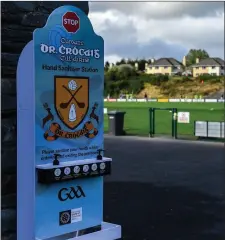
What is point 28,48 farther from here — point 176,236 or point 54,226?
point 176,236

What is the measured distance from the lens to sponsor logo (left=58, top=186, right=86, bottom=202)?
398cm

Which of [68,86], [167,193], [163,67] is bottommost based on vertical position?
[167,193]

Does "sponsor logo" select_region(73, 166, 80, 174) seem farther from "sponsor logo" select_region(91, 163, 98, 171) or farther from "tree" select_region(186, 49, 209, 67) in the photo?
"tree" select_region(186, 49, 209, 67)

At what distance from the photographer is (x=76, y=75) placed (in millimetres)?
3984

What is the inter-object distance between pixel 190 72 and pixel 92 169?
11978 centimetres

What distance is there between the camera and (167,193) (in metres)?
9.10

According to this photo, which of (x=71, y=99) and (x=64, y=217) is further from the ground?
(x=71, y=99)

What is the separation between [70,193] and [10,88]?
103 cm

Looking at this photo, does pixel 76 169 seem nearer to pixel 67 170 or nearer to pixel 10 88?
pixel 67 170

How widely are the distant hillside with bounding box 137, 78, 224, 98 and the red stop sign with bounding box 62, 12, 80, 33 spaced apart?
85499 mm

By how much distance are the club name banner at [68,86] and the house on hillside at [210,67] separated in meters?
116

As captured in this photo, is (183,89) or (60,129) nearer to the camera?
(60,129)

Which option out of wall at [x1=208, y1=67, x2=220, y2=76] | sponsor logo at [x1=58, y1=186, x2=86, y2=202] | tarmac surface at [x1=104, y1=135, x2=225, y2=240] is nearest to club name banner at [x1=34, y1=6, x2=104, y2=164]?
sponsor logo at [x1=58, y1=186, x2=86, y2=202]

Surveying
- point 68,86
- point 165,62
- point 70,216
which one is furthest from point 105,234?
point 165,62
